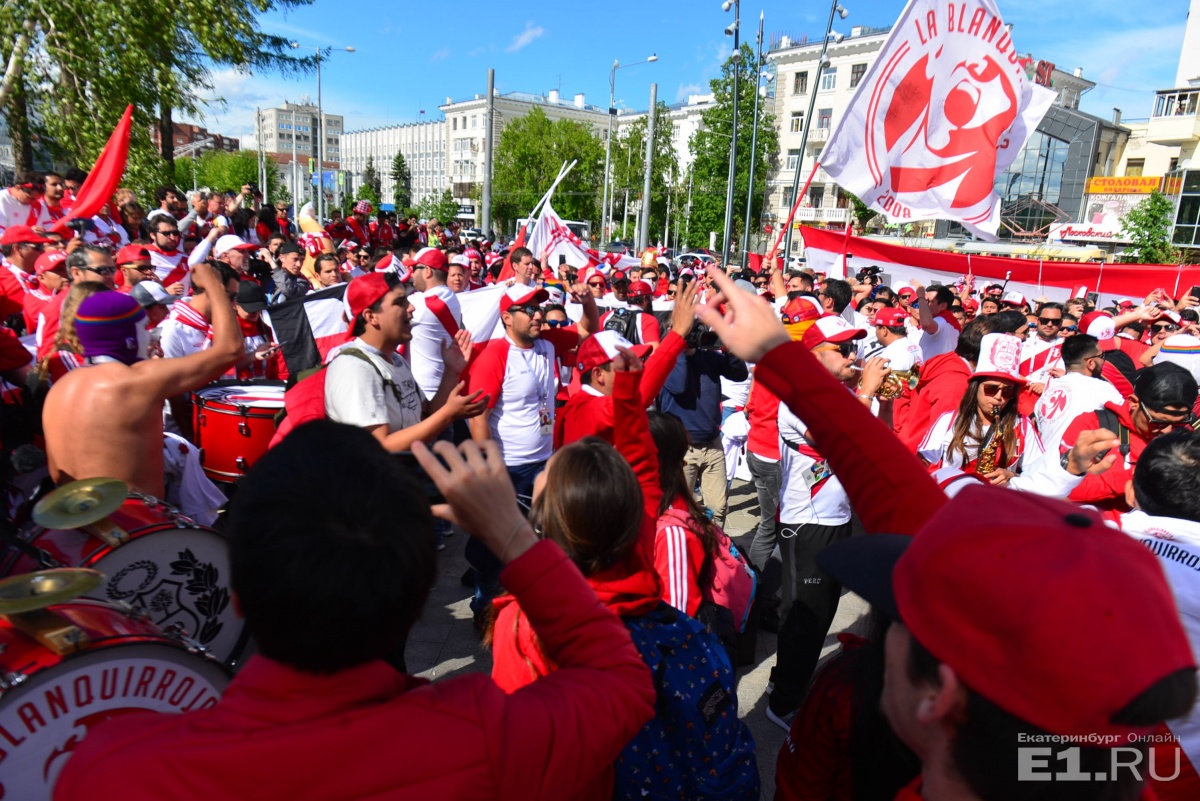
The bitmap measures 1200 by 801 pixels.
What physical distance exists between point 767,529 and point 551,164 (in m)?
62.6

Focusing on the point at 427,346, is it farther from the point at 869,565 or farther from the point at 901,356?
the point at 869,565

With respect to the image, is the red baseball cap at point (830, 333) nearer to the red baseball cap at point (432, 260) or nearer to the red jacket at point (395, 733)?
the red jacket at point (395, 733)

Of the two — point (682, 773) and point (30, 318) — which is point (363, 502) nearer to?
point (682, 773)

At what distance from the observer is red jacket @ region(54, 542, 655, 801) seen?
94cm

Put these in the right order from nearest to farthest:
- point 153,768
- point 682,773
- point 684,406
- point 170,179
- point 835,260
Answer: point 153,768 → point 682,773 → point 684,406 → point 835,260 → point 170,179

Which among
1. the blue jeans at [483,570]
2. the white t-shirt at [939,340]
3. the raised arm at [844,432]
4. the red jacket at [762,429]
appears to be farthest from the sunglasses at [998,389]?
the white t-shirt at [939,340]

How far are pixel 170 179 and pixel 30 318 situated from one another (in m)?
11.0

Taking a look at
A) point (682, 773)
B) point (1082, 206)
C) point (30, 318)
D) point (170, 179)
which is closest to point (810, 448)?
point (682, 773)

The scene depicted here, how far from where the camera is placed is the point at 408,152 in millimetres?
124688

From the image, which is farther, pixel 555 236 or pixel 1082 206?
pixel 1082 206

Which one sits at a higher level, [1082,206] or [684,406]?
[1082,206]

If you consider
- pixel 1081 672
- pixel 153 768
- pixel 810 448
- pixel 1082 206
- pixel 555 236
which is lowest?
pixel 810 448

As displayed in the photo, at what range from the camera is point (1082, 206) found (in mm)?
48344

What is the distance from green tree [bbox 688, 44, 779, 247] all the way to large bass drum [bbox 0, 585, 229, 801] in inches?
1262
